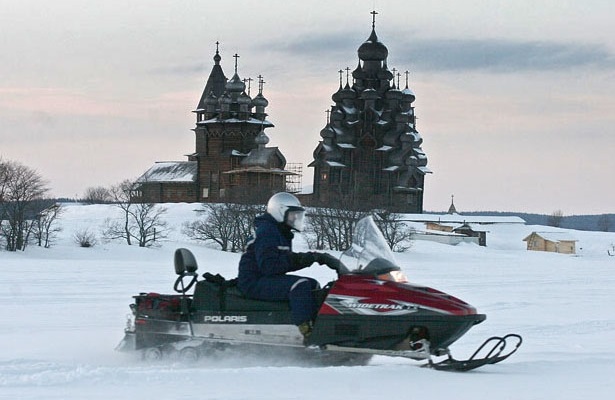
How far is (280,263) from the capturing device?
930 cm

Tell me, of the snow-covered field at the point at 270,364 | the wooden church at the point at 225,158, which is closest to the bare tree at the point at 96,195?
the wooden church at the point at 225,158

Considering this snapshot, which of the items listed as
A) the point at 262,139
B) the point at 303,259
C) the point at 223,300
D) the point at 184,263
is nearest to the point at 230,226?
the point at 262,139

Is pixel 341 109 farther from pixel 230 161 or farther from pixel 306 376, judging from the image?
pixel 306 376

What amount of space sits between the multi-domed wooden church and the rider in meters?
71.9

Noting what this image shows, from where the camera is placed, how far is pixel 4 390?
7.44 meters

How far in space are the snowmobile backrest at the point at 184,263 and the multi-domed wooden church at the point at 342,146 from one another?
71417 millimetres

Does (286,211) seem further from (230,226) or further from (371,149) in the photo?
(371,149)

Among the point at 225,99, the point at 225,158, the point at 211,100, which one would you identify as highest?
the point at 211,100

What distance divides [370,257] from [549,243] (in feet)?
269

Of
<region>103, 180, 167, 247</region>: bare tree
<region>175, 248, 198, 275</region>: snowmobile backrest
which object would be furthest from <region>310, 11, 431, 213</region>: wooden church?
<region>175, 248, 198, 275</region>: snowmobile backrest

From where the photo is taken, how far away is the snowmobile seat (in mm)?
9430

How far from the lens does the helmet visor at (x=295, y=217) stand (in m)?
9.45

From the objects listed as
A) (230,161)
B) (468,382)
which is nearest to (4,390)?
(468,382)

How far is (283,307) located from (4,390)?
9.37 ft
